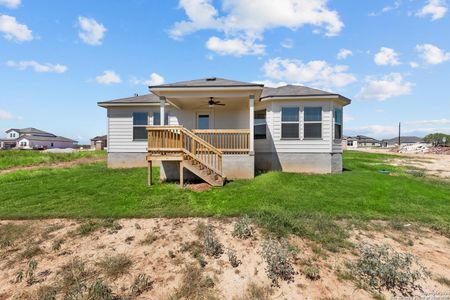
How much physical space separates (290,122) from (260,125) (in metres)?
1.60

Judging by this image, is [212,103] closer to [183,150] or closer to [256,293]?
[183,150]

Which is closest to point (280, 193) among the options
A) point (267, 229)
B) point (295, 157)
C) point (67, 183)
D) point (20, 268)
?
point (267, 229)

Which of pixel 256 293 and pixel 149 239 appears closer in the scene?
pixel 256 293

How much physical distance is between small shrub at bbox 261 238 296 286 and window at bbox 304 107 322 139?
8384 millimetres

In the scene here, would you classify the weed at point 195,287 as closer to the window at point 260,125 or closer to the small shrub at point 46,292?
the small shrub at point 46,292

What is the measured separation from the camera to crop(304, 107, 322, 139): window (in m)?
11.7

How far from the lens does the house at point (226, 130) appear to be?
31.1 ft

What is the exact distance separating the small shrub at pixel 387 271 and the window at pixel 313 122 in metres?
7.94

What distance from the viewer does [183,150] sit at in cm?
930

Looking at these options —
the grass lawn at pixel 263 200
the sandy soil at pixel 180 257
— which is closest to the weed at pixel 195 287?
the sandy soil at pixel 180 257

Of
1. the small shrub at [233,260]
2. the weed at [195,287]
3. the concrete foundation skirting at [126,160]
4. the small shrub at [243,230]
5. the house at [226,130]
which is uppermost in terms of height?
the house at [226,130]

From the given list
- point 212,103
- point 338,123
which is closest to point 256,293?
point 212,103

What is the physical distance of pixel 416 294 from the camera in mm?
3715

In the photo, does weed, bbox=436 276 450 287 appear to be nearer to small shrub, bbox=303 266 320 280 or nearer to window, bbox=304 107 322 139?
small shrub, bbox=303 266 320 280
